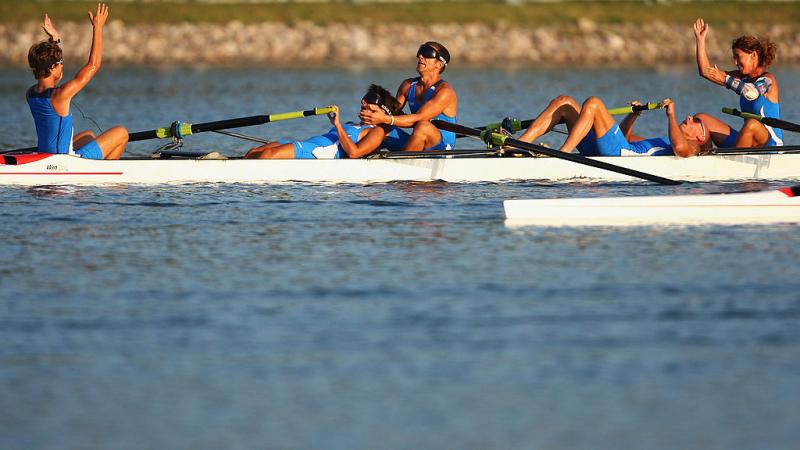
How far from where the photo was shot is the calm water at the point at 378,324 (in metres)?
7.23

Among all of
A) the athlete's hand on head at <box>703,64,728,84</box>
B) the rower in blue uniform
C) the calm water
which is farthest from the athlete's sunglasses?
the athlete's hand on head at <box>703,64,728,84</box>

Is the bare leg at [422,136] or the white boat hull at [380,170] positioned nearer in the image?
the white boat hull at [380,170]

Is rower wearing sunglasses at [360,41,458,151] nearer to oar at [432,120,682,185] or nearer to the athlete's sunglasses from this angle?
the athlete's sunglasses

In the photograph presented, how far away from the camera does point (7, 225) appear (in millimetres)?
12875

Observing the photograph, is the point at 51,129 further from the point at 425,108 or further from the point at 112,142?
the point at 425,108

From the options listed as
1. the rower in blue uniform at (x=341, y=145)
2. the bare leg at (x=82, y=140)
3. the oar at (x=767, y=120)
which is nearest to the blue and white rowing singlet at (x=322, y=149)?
the rower in blue uniform at (x=341, y=145)

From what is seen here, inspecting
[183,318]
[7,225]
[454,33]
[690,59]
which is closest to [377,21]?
[454,33]

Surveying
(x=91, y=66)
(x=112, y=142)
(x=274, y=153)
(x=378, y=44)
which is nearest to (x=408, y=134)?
(x=274, y=153)

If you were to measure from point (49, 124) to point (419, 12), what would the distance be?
109 ft

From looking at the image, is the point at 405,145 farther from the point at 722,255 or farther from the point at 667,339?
the point at 667,339

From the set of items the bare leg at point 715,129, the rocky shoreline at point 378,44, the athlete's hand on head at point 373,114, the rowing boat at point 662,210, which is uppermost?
the rocky shoreline at point 378,44

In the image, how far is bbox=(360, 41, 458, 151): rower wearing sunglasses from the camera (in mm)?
15492

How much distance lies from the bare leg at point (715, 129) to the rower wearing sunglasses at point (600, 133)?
0.16 meters

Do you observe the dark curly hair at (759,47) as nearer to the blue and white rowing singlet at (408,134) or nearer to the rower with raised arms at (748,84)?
the rower with raised arms at (748,84)
